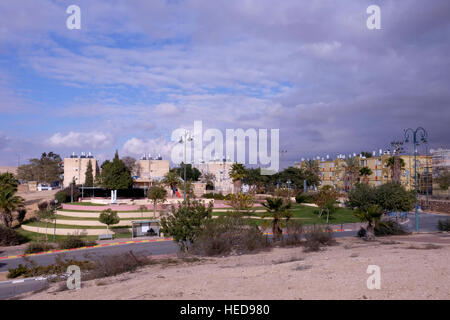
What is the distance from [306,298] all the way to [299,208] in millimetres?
48597

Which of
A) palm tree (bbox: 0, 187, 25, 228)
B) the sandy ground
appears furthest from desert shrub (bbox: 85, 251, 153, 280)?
palm tree (bbox: 0, 187, 25, 228)

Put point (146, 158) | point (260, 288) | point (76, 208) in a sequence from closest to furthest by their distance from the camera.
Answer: point (260, 288), point (76, 208), point (146, 158)

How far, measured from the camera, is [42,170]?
113312 mm

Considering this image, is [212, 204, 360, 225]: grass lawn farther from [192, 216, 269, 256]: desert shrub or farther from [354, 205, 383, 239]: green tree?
[192, 216, 269, 256]: desert shrub

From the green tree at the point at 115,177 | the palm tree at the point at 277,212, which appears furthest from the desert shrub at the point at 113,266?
the green tree at the point at 115,177

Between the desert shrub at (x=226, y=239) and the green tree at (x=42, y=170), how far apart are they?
105 metres

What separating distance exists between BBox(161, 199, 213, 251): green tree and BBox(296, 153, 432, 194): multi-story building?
5307 cm

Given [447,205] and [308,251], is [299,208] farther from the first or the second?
[308,251]

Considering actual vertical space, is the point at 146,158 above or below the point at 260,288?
above

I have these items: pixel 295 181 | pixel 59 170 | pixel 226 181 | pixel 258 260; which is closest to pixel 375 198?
pixel 258 260

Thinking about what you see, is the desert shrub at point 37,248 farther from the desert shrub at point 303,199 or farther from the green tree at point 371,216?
the desert shrub at point 303,199

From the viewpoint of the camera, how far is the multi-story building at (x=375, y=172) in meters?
75.3

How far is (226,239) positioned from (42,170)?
10854 centimetres
